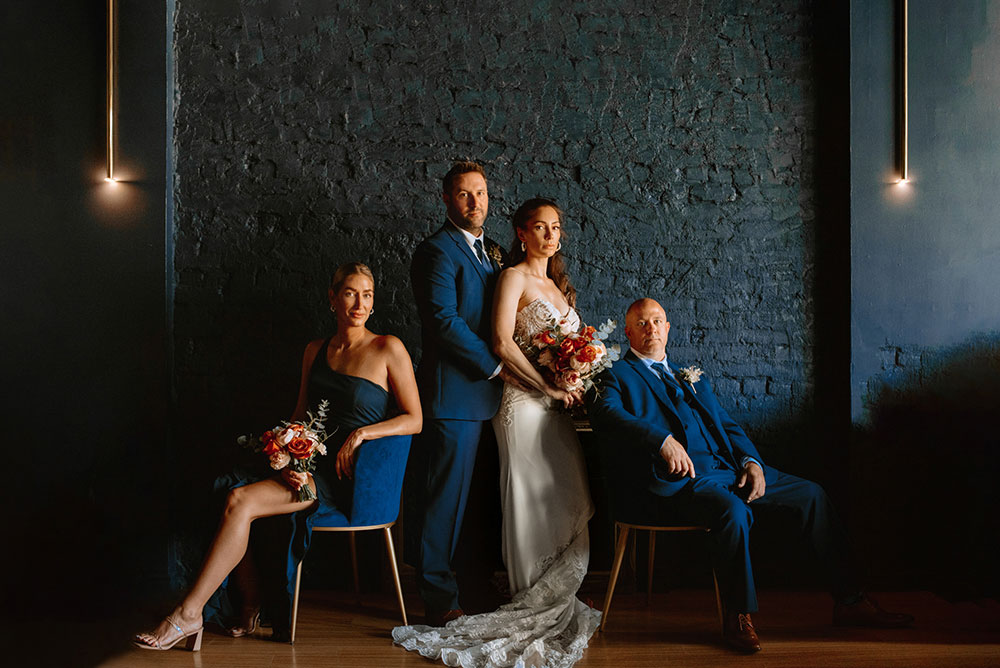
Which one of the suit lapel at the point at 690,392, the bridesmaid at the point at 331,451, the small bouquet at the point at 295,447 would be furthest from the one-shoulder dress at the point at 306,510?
the suit lapel at the point at 690,392

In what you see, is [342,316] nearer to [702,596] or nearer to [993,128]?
[702,596]

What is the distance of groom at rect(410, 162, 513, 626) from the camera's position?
139 inches

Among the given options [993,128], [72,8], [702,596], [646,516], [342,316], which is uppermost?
[72,8]

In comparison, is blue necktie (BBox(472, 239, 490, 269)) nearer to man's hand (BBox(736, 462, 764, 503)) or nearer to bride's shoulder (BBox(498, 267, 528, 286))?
bride's shoulder (BBox(498, 267, 528, 286))

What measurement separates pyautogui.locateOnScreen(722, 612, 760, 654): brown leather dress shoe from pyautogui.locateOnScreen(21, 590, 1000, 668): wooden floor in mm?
45

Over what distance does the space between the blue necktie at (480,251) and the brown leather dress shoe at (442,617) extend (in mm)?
1652

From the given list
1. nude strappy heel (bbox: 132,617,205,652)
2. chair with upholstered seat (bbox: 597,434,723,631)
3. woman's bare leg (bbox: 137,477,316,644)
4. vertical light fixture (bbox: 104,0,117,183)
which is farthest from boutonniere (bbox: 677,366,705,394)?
vertical light fixture (bbox: 104,0,117,183)

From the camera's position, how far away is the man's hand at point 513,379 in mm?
3628

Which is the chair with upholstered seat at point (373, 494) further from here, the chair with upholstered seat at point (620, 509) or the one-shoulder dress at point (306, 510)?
the chair with upholstered seat at point (620, 509)

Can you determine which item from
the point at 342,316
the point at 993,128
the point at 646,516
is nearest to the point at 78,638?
the point at 342,316

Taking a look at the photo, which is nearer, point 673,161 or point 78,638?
point 78,638

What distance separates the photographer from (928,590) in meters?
4.14

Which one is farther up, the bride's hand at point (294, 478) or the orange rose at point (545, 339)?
the orange rose at point (545, 339)

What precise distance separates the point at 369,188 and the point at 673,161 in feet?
5.79
